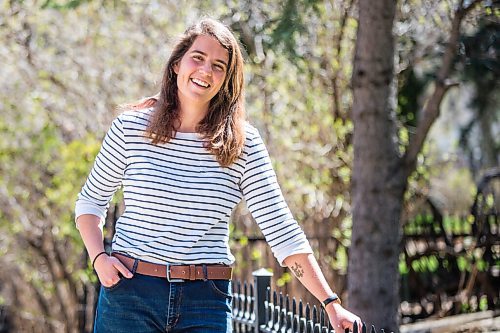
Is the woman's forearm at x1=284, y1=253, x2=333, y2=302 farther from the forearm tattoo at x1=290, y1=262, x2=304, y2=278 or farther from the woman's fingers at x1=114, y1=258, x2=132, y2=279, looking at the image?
the woman's fingers at x1=114, y1=258, x2=132, y2=279

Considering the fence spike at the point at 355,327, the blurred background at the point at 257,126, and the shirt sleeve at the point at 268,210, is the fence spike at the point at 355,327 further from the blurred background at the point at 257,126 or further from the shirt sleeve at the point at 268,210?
the blurred background at the point at 257,126

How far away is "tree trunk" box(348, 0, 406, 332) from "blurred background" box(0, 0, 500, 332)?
1236 millimetres

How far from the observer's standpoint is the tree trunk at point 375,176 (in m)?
5.39

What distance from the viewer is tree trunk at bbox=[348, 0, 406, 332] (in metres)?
5.39

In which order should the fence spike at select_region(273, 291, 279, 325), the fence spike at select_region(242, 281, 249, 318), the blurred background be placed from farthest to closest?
the blurred background → the fence spike at select_region(242, 281, 249, 318) → the fence spike at select_region(273, 291, 279, 325)

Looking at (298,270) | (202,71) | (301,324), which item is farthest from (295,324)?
(202,71)

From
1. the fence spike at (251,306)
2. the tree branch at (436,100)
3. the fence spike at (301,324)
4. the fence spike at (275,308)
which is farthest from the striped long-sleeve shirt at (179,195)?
the tree branch at (436,100)

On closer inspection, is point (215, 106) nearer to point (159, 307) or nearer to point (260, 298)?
point (159, 307)

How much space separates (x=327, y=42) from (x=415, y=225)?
7.21 feet

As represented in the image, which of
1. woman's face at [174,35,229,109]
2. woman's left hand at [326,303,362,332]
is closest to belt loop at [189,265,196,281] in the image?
woman's left hand at [326,303,362,332]

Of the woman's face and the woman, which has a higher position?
the woman's face

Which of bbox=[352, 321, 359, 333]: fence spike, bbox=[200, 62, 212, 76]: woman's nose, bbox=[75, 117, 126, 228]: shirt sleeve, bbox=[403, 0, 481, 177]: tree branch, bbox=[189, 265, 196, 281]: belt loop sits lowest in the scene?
bbox=[352, 321, 359, 333]: fence spike

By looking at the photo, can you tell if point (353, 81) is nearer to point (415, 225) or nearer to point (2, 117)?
point (415, 225)

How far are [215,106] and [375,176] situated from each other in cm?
276
